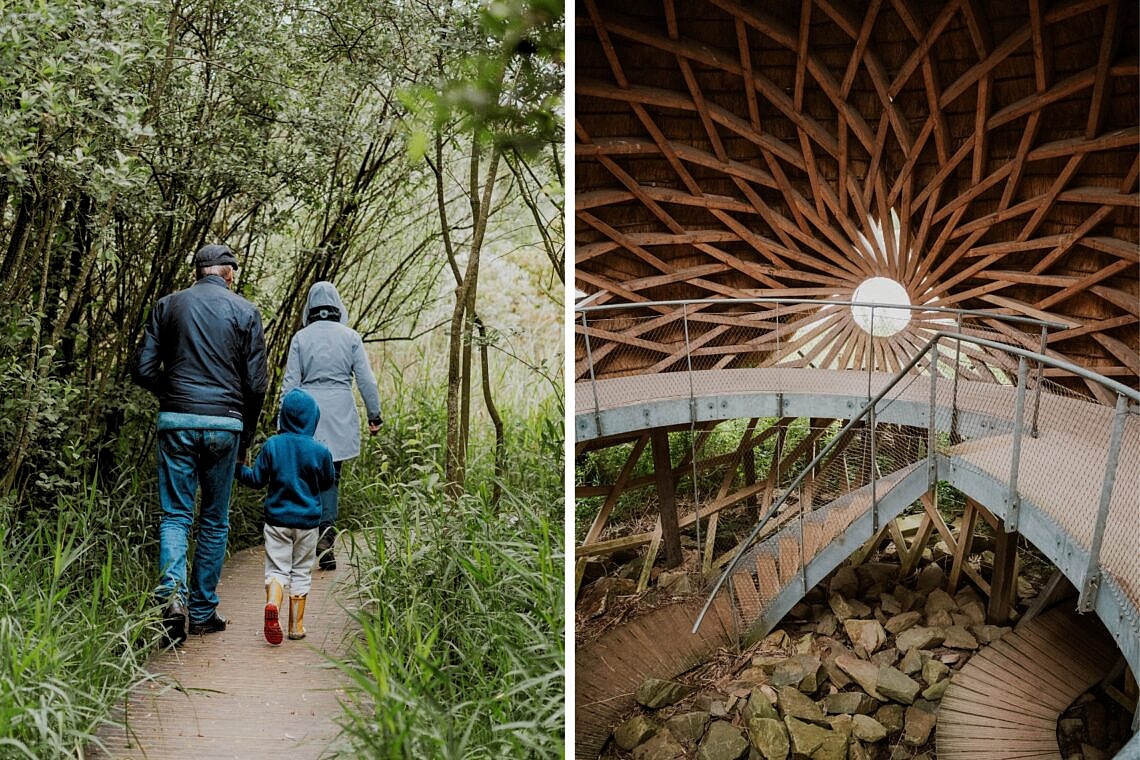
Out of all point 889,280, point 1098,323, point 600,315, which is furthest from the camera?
point 600,315

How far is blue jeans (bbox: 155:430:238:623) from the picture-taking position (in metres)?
2.92

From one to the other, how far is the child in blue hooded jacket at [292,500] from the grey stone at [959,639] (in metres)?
2.69

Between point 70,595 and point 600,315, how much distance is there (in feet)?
7.92

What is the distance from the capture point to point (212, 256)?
10.0 feet

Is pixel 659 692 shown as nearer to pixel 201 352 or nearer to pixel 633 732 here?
pixel 633 732

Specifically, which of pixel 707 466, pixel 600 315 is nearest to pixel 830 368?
pixel 600 315

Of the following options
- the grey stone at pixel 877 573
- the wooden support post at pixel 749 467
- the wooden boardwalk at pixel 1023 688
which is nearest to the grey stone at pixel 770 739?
the wooden boardwalk at pixel 1023 688

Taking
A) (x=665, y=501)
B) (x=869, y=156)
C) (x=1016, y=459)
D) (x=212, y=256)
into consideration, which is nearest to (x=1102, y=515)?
(x=1016, y=459)

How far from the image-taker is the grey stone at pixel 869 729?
3322mm

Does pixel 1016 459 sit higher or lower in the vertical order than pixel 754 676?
higher

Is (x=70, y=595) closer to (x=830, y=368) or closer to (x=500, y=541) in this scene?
(x=500, y=541)

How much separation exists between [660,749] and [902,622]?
59.2 inches

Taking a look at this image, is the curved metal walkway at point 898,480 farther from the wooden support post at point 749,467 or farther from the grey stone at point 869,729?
the wooden support post at point 749,467

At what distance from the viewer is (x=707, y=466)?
6.09 metres
